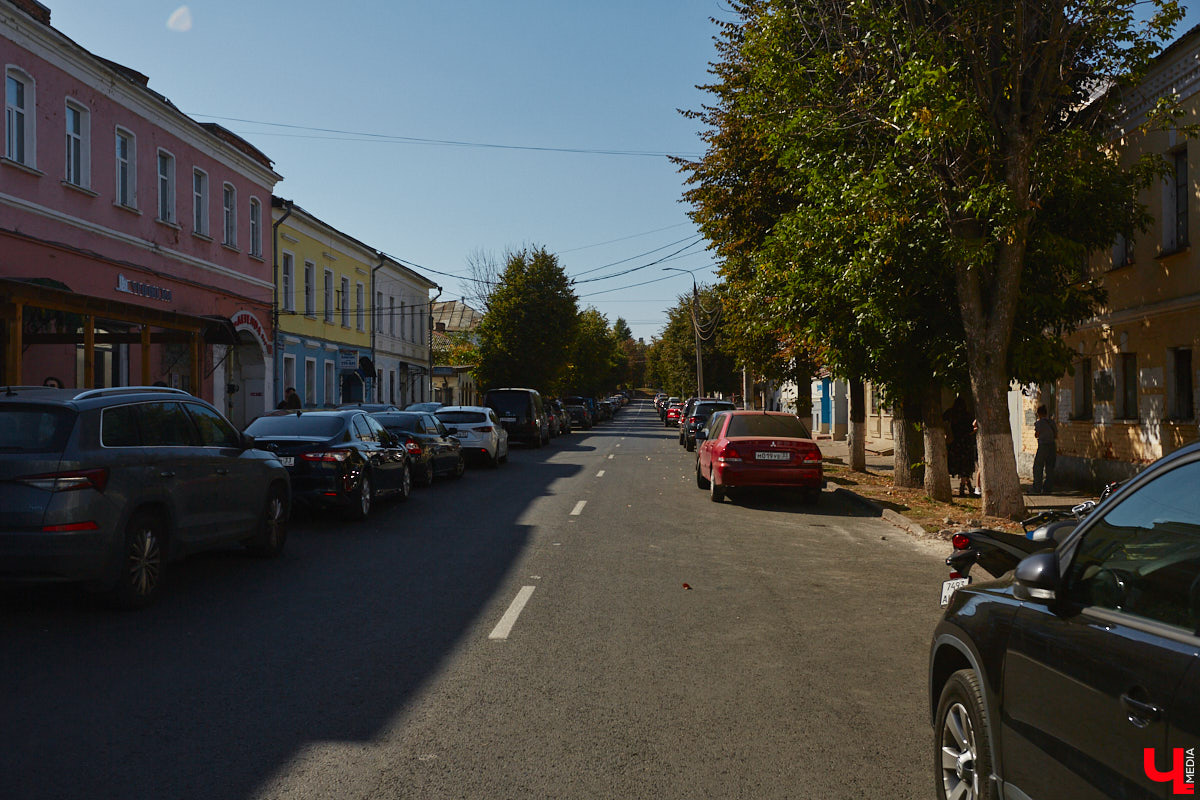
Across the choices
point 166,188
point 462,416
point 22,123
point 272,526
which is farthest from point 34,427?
point 166,188

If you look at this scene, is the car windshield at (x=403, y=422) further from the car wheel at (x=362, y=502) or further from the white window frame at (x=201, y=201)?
the white window frame at (x=201, y=201)

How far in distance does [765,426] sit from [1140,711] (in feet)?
48.8

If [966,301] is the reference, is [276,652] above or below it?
below

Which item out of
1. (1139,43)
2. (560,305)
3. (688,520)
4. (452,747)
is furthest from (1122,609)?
(560,305)

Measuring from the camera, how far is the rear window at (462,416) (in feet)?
83.1

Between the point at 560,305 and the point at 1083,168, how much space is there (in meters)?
49.9

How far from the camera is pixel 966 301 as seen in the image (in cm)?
1427

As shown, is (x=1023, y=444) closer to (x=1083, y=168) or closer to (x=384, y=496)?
(x=1083, y=168)

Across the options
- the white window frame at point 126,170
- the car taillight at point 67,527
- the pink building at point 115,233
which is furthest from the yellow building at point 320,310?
the car taillight at point 67,527

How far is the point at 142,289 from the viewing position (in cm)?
2391

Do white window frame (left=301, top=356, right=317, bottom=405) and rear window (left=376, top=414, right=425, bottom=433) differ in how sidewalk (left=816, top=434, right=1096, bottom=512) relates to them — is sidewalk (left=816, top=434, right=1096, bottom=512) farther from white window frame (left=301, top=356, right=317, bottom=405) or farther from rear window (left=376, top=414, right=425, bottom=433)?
white window frame (left=301, top=356, right=317, bottom=405)

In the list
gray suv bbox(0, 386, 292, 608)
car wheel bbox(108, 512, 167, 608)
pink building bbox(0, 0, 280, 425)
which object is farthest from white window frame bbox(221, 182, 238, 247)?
car wheel bbox(108, 512, 167, 608)

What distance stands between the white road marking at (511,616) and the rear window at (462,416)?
16574mm

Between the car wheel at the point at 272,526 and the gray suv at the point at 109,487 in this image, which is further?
the car wheel at the point at 272,526
